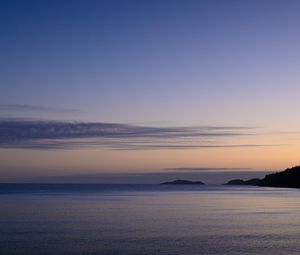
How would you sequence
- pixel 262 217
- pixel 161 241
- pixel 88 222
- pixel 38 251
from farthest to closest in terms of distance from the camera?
pixel 262 217
pixel 88 222
pixel 161 241
pixel 38 251

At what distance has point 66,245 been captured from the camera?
114ft

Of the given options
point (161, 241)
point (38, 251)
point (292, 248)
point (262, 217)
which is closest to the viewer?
point (38, 251)

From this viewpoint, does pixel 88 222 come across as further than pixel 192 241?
Yes

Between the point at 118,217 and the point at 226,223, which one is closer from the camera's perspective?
the point at 226,223

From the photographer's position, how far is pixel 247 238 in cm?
3938

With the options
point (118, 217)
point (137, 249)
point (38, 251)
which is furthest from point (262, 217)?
point (38, 251)

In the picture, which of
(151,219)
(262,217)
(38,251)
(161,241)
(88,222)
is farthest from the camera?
(262,217)

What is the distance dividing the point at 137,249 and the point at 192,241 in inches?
226

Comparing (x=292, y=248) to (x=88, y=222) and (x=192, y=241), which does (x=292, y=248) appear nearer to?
(x=192, y=241)

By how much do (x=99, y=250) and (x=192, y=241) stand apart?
26.5 ft

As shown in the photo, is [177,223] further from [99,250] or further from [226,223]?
[99,250]

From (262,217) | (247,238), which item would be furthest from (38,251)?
(262,217)

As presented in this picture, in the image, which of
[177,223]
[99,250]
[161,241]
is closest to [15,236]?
[99,250]

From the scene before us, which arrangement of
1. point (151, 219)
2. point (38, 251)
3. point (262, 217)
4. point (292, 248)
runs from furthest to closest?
point (262, 217) < point (151, 219) < point (292, 248) < point (38, 251)
